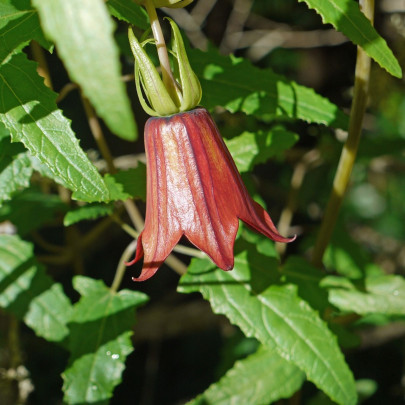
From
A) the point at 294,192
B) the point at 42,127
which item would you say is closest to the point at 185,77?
the point at 42,127

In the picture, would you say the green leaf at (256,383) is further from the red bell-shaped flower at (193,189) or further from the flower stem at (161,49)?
the flower stem at (161,49)

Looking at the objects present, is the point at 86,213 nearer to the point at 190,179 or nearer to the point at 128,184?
the point at 128,184

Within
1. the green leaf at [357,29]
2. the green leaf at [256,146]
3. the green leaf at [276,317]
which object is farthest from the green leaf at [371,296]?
the green leaf at [357,29]

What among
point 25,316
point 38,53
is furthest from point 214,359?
point 38,53

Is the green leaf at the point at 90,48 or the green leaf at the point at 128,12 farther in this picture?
the green leaf at the point at 128,12

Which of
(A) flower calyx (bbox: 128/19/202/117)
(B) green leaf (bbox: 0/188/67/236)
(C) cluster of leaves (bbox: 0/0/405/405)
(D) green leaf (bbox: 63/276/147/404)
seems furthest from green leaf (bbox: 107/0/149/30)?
(B) green leaf (bbox: 0/188/67/236)

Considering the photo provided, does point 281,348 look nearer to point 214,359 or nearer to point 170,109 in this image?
point 170,109

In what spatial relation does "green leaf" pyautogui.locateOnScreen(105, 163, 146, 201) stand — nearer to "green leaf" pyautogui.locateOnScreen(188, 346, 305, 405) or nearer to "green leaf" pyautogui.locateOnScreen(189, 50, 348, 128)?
"green leaf" pyautogui.locateOnScreen(189, 50, 348, 128)
